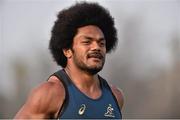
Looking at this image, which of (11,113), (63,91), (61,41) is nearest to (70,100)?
(63,91)

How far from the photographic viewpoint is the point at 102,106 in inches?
94.8

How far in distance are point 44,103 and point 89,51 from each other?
33 cm

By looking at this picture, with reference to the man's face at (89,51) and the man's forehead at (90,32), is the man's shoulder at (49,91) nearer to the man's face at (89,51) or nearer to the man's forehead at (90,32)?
the man's face at (89,51)

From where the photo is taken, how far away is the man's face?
7.71 feet

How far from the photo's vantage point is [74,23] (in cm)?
254

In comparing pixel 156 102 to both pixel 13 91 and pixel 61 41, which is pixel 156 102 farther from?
pixel 61 41

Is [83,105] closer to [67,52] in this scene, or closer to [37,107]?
[37,107]

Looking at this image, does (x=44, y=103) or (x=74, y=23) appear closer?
(x=44, y=103)

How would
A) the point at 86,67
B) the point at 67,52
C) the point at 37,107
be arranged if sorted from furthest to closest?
the point at 67,52 → the point at 86,67 → the point at 37,107

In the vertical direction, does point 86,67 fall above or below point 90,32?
below

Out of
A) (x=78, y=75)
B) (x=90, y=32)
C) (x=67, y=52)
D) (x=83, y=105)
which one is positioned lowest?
(x=83, y=105)

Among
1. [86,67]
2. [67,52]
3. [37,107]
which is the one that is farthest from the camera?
[67,52]

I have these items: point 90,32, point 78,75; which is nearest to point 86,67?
point 78,75

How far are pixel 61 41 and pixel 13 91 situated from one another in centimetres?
160
